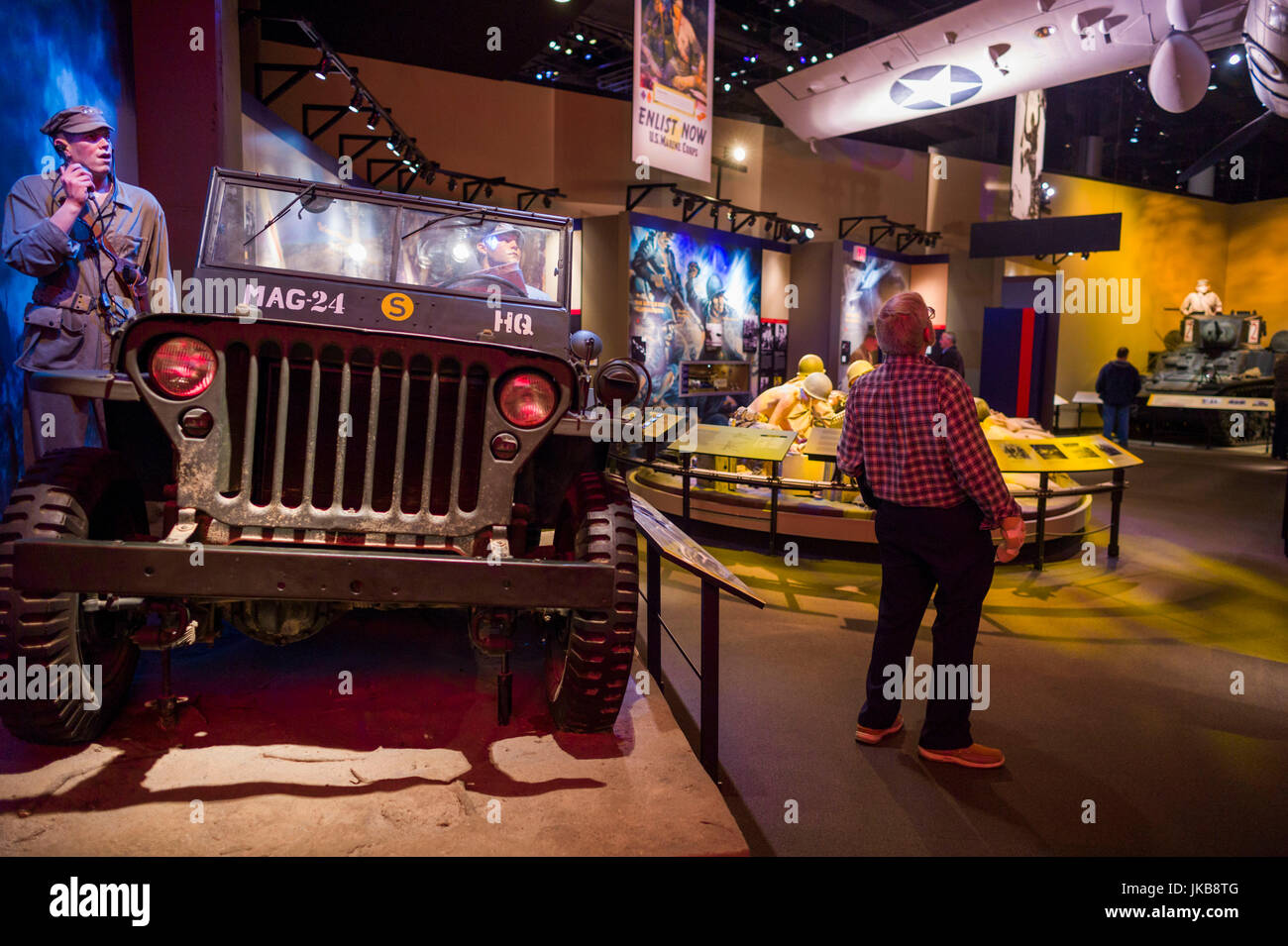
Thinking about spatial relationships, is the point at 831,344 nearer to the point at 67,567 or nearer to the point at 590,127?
the point at 590,127

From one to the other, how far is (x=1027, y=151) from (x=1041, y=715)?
13086mm

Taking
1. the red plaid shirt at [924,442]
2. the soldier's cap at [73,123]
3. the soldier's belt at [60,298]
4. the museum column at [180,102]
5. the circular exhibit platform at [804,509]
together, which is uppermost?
the museum column at [180,102]

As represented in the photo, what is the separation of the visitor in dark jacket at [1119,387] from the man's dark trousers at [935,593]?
11.8m

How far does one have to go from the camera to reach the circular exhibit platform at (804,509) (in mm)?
6191

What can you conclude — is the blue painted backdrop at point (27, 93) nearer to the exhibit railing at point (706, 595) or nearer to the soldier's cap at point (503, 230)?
the soldier's cap at point (503, 230)

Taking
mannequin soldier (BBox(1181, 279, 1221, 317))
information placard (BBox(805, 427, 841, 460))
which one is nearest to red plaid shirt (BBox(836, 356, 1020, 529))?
information placard (BBox(805, 427, 841, 460))

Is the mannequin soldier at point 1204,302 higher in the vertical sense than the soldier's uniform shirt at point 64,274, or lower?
higher

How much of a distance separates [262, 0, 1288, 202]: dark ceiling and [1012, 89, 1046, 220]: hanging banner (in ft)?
6.19

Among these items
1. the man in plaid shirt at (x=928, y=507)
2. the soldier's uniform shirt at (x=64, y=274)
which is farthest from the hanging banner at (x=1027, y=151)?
the soldier's uniform shirt at (x=64, y=274)

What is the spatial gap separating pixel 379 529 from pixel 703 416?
10809mm

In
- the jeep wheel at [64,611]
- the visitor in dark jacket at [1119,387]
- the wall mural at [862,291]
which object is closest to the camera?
the jeep wheel at [64,611]

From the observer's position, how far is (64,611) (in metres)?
2.39

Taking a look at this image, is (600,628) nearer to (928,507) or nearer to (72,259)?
(928,507)
